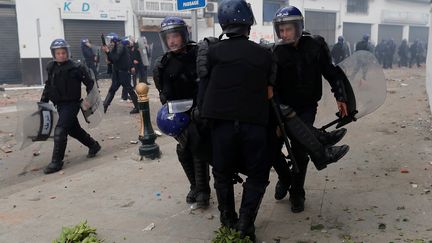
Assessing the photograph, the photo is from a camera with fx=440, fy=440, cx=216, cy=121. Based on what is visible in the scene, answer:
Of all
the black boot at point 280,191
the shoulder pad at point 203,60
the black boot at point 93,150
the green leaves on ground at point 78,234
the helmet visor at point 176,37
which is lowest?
the black boot at point 93,150

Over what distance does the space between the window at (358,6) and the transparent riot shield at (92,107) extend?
3050 cm

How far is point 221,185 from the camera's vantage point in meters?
3.43

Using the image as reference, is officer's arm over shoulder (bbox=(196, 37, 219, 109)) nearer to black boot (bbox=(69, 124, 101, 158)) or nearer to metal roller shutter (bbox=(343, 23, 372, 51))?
black boot (bbox=(69, 124, 101, 158))

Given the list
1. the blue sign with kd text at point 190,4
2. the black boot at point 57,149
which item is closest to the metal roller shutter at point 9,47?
the blue sign with kd text at point 190,4

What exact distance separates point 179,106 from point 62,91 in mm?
2732

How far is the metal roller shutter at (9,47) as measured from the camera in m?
17.9

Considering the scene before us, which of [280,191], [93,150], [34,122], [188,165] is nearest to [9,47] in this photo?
[93,150]

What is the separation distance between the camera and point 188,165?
171 inches

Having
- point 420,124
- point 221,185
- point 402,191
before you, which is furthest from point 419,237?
point 420,124

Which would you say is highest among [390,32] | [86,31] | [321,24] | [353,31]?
[321,24]

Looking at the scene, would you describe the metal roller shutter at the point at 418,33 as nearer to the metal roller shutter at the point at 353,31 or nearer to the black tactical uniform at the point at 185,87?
the metal roller shutter at the point at 353,31

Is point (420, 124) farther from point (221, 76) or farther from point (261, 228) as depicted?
point (221, 76)

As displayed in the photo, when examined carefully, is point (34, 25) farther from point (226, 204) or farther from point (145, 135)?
point (226, 204)

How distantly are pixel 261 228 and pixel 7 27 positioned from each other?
17.5 m
